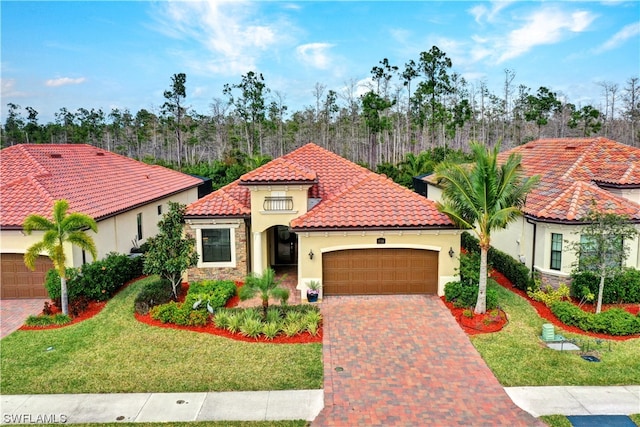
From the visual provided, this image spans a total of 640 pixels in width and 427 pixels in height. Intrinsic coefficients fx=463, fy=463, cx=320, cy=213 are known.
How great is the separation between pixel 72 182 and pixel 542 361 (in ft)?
66.9

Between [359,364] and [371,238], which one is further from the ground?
[371,238]

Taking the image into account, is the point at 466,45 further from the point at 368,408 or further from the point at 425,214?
the point at 368,408

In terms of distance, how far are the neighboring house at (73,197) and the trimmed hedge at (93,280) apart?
85cm

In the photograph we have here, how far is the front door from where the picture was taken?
850 inches

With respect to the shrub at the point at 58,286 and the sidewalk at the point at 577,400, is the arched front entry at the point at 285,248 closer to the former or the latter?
the shrub at the point at 58,286

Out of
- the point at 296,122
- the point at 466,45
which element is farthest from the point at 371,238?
the point at 296,122

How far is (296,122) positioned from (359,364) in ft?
199

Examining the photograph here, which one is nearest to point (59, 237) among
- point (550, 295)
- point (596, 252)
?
point (550, 295)

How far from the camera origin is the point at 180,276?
56.2ft

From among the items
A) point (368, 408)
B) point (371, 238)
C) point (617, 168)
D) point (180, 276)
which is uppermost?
point (617, 168)

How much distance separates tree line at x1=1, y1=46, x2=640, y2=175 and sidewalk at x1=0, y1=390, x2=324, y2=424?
3182 cm

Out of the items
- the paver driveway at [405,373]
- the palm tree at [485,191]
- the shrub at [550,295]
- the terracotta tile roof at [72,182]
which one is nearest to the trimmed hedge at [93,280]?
the terracotta tile roof at [72,182]

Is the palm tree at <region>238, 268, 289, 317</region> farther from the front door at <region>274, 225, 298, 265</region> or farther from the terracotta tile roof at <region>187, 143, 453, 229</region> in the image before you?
the front door at <region>274, 225, 298, 265</region>

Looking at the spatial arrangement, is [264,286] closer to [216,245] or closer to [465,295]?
[216,245]
